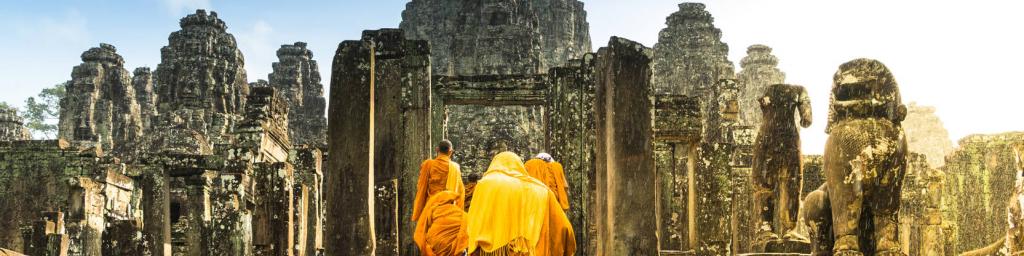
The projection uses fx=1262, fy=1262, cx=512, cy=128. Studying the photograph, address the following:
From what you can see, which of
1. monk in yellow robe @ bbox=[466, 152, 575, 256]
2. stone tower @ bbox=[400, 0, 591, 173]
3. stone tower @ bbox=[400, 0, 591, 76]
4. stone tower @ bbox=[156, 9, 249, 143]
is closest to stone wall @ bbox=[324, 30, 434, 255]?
monk in yellow robe @ bbox=[466, 152, 575, 256]

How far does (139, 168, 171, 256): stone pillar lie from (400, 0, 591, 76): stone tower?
14.5m

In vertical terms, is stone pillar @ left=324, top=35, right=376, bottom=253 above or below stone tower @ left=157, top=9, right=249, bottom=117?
below

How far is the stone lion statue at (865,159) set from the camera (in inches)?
482

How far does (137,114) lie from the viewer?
145 ft

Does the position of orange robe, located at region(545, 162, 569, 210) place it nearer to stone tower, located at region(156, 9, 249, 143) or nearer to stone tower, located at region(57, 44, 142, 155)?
stone tower, located at region(156, 9, 249, 143)

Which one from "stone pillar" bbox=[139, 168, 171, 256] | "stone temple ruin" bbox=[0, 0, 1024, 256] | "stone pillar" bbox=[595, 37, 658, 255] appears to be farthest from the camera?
"stone pillar" bbox=[139, 168, 171, 256]

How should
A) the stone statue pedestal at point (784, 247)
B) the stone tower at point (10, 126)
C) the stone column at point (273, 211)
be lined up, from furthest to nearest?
the stone tower at point (10, 126) → the stone column at point (273, 211) → the stone statue pedestal at point (784, 247)

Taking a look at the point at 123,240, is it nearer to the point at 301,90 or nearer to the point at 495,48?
the point at 495,48

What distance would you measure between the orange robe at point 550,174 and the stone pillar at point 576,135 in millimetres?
2878

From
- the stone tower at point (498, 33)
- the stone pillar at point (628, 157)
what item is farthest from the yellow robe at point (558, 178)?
the stone tower at point (498, 33)

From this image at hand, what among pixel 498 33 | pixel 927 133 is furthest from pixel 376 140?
pixel 927 133

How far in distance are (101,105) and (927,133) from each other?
3255cm

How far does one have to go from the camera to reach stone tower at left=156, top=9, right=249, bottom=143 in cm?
3741

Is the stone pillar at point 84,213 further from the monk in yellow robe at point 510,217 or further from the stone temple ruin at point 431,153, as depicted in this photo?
the monk in yellow robe at point 510,217
